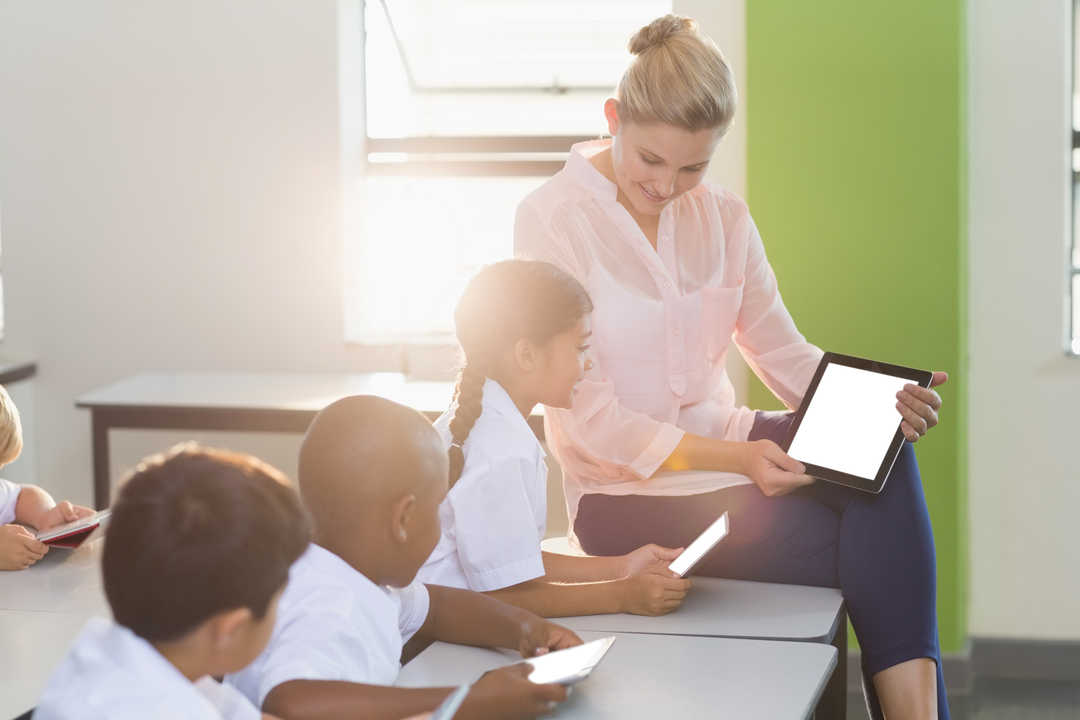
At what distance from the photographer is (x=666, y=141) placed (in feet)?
5.63

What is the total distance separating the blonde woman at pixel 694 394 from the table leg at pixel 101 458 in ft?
5.21

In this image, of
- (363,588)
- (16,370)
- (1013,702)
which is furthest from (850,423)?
(16,370)

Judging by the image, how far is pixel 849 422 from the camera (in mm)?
1696

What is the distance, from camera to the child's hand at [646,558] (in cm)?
158

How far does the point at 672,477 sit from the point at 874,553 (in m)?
0.36

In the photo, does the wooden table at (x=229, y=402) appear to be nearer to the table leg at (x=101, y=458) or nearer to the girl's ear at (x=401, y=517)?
the table leg at (x=101, y=458)

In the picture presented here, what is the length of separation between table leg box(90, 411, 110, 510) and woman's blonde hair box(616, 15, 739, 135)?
1897 millimetres

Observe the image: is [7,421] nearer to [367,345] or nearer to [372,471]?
[372,471]

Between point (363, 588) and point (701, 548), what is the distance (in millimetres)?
605

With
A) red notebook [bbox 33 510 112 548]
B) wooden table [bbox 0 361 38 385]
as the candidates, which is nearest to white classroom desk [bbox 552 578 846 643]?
red notebook [bbox 33 510 112 548]

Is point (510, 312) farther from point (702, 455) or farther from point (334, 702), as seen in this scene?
point (334, 702)

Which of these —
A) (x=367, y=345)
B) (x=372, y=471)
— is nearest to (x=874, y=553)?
(x=372, y=471)

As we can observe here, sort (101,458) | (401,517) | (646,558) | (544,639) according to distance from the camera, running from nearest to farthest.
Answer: (401,517)
(544,639)
(646,558)
(101,458)

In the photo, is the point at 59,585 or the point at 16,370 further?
the point at 16,370
